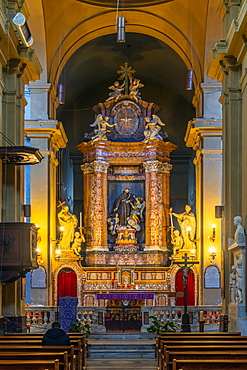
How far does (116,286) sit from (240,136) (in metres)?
9.47

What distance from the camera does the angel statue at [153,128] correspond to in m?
24.9

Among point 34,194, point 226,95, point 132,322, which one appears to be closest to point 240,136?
point 226,95

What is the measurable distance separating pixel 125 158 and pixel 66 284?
15.6ft

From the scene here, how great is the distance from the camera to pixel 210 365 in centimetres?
784

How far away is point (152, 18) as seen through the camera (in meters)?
22.8

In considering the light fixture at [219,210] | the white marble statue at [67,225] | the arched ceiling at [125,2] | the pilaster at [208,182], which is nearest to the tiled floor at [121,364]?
the light fixture at [219,210]

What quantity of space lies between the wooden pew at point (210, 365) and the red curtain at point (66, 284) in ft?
52.1

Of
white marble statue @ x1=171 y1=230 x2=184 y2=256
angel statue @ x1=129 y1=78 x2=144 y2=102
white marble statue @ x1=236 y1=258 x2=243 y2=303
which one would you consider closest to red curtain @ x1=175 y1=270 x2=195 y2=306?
white marble statue @ x1=171 y1=230 x2=184 y2=256

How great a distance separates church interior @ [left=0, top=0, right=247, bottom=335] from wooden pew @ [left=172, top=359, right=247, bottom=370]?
6187 mm

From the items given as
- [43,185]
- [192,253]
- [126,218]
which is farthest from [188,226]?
[43,185]

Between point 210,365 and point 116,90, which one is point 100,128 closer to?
point 116,90

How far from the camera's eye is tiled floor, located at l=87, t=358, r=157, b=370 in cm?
1324

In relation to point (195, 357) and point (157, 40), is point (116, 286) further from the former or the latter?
point (195, 357)

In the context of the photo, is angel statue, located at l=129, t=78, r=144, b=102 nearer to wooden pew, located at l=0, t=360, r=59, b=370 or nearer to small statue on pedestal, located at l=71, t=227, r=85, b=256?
small statue on pedestal, located at l=71, t=227, r=85, b=256
